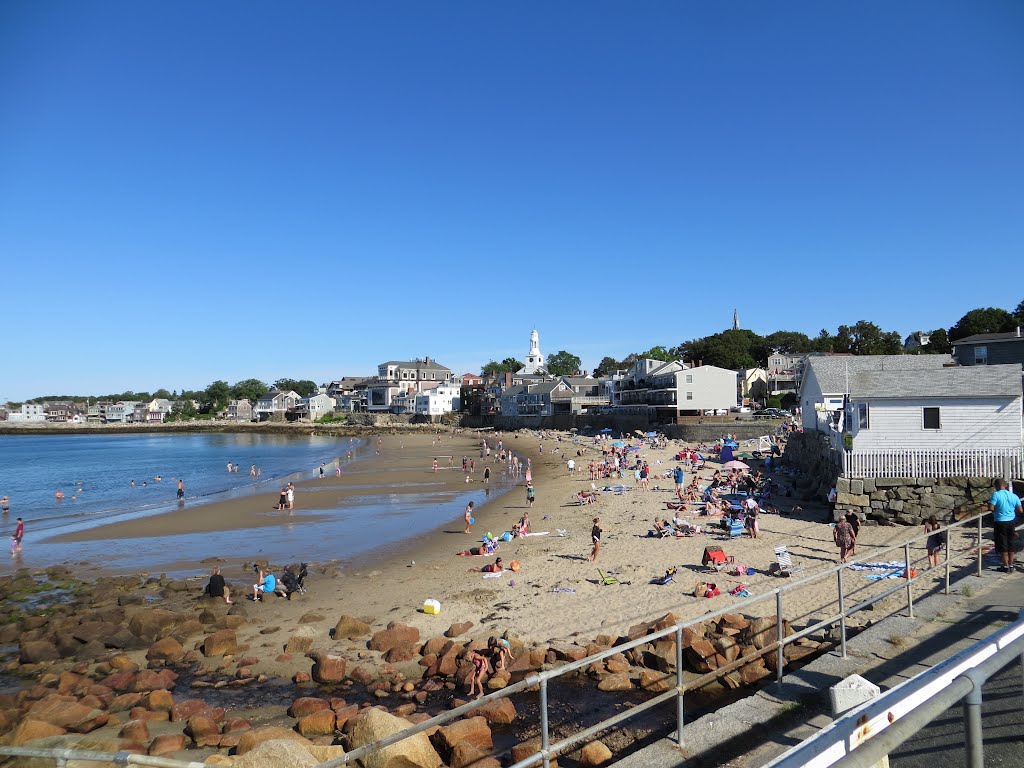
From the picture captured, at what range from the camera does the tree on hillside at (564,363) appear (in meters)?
155

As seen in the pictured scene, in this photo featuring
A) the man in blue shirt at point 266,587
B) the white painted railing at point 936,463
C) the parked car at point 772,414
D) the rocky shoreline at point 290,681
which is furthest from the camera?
the parked car at point 772,414

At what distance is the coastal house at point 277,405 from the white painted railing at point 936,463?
14697 centimetres

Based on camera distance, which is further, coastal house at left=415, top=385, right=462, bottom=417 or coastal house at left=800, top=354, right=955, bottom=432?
coastal house at left=415, top=385, right=462, bottom=417

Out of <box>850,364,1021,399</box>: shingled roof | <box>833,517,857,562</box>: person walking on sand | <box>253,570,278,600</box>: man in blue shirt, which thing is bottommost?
<box>253,570,278,600</box>: man in blue shirt

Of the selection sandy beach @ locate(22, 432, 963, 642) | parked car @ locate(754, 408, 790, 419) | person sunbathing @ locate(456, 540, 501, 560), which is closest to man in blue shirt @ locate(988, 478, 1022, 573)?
sandy beach @ locate(22, 432, 963, 642)

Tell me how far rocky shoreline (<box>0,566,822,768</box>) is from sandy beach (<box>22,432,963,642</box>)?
120 centimetres

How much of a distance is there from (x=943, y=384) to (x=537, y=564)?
14.8m

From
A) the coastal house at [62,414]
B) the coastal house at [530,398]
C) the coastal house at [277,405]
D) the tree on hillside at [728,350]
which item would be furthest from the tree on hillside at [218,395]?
the tree on hillside at [728,350]

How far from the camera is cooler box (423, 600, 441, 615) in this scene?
14.9 metres

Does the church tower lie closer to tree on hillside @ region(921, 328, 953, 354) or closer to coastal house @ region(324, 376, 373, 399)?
coastal house @ region(324, 376, 373, 399)

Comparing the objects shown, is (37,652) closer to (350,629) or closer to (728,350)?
(350,629)

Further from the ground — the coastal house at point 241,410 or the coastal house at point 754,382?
the coastal house at point 754,382

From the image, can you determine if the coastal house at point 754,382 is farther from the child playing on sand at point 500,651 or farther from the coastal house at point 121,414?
the coastal house at point 121,414

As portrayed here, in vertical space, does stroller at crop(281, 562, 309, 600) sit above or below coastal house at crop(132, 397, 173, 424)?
below
